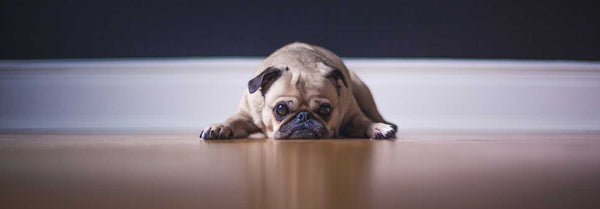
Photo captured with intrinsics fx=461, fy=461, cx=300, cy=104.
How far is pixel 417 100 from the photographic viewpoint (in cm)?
390

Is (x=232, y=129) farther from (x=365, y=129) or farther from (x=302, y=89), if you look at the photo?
(x=365, y=129)

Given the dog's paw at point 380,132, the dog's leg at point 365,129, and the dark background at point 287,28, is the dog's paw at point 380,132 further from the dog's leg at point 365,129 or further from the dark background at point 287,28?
the dark background at point 287,28

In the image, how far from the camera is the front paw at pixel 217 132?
205 centimetres

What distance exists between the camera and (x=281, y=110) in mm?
2223

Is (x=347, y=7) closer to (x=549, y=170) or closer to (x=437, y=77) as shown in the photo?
(x=437, y=77)

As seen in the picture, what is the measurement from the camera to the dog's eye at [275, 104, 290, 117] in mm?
2215

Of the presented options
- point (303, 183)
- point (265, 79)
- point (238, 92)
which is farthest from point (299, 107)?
point (238, 92)

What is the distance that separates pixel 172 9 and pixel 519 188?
3.71 meters

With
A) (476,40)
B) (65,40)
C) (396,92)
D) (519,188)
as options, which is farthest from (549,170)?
(65,40)

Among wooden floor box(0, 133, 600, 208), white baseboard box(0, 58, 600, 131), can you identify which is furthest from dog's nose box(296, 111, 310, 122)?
white baseboard box(0, 58, 600, 131)

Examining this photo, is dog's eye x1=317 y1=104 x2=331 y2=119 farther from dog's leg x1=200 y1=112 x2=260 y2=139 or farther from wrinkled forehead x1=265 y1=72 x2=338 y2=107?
dog's leg x1=200 y1=112 x2=260 y2=139

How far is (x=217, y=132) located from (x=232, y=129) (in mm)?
140

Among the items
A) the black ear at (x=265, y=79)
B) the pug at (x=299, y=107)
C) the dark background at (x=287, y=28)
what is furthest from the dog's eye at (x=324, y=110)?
the dark background at (x=287, y=28)

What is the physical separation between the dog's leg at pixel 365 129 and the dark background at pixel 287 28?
64.0 inches
